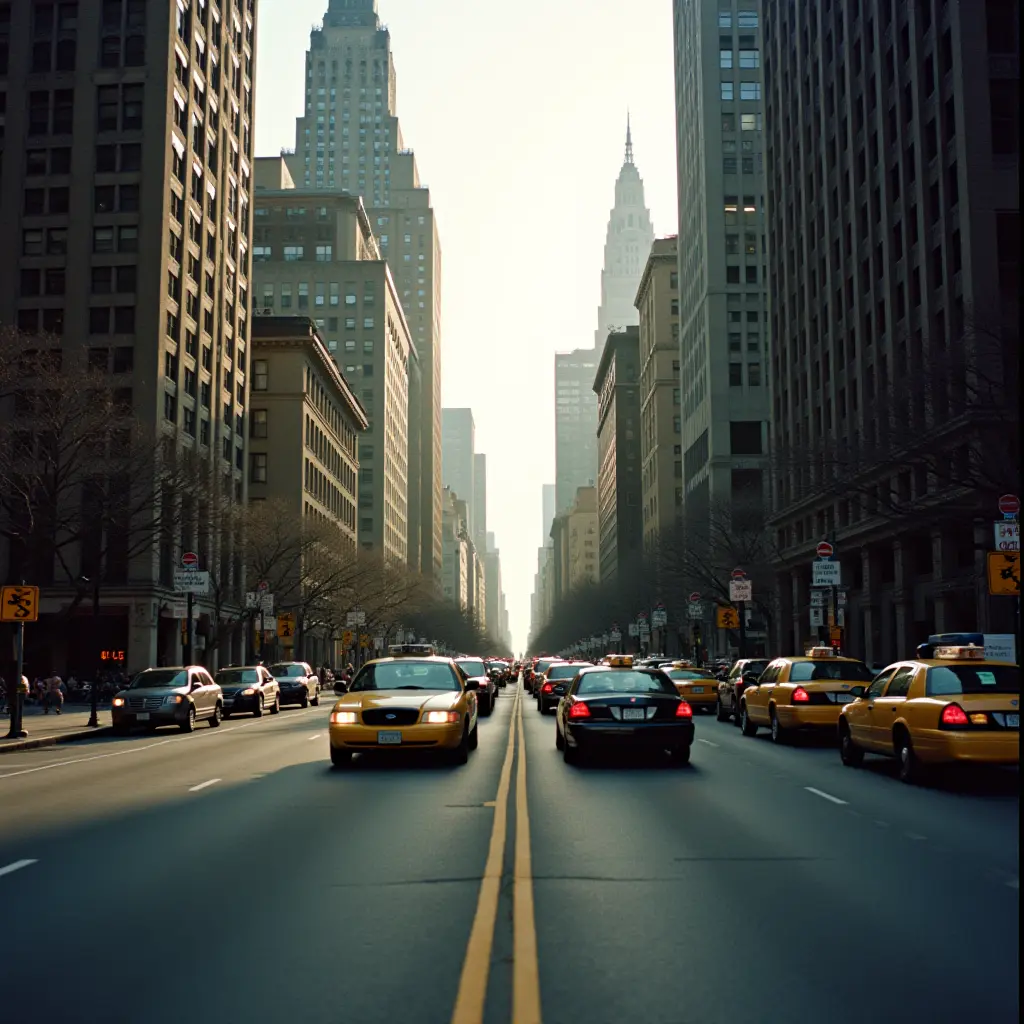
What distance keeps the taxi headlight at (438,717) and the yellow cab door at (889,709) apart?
6008 millimetres

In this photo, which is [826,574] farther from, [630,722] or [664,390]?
[664,390]

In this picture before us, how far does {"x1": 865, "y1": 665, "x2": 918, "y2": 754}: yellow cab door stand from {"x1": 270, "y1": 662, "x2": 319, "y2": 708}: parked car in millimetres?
30104

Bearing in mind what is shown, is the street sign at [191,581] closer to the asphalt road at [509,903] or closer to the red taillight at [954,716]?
the asphalt road at [509,903]

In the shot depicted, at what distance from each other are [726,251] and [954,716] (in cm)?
9481

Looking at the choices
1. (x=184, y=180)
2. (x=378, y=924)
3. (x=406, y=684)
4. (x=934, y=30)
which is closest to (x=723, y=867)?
(x=378, y=924)

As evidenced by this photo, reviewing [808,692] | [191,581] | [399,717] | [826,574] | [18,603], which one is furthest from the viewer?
[191,581]

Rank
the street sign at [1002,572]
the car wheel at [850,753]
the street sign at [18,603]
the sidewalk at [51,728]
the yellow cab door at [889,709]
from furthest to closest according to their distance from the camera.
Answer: the street sign at [18,603], the sidewalk at [51,728], the street sign at [1002,572], the car wheel at [850,753], the yellow cab door at [889,709]

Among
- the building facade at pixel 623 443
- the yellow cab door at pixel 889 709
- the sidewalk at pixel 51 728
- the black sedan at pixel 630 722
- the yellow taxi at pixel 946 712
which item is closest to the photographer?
the yellow taxi at pixel 946 712

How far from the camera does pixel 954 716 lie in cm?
1459

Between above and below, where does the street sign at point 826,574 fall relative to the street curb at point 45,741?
above

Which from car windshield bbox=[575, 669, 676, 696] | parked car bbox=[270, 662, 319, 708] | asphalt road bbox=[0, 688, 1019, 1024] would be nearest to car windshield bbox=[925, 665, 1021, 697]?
asphalt road bbox=[0, 688, 1019, 1024]

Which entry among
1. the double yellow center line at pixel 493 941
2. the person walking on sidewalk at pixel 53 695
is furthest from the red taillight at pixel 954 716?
the person walking on sidewalk at pixel 53 695

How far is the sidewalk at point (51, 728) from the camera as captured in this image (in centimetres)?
2497

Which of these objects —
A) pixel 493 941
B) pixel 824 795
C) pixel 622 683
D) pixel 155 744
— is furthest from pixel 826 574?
pixel 493 941
